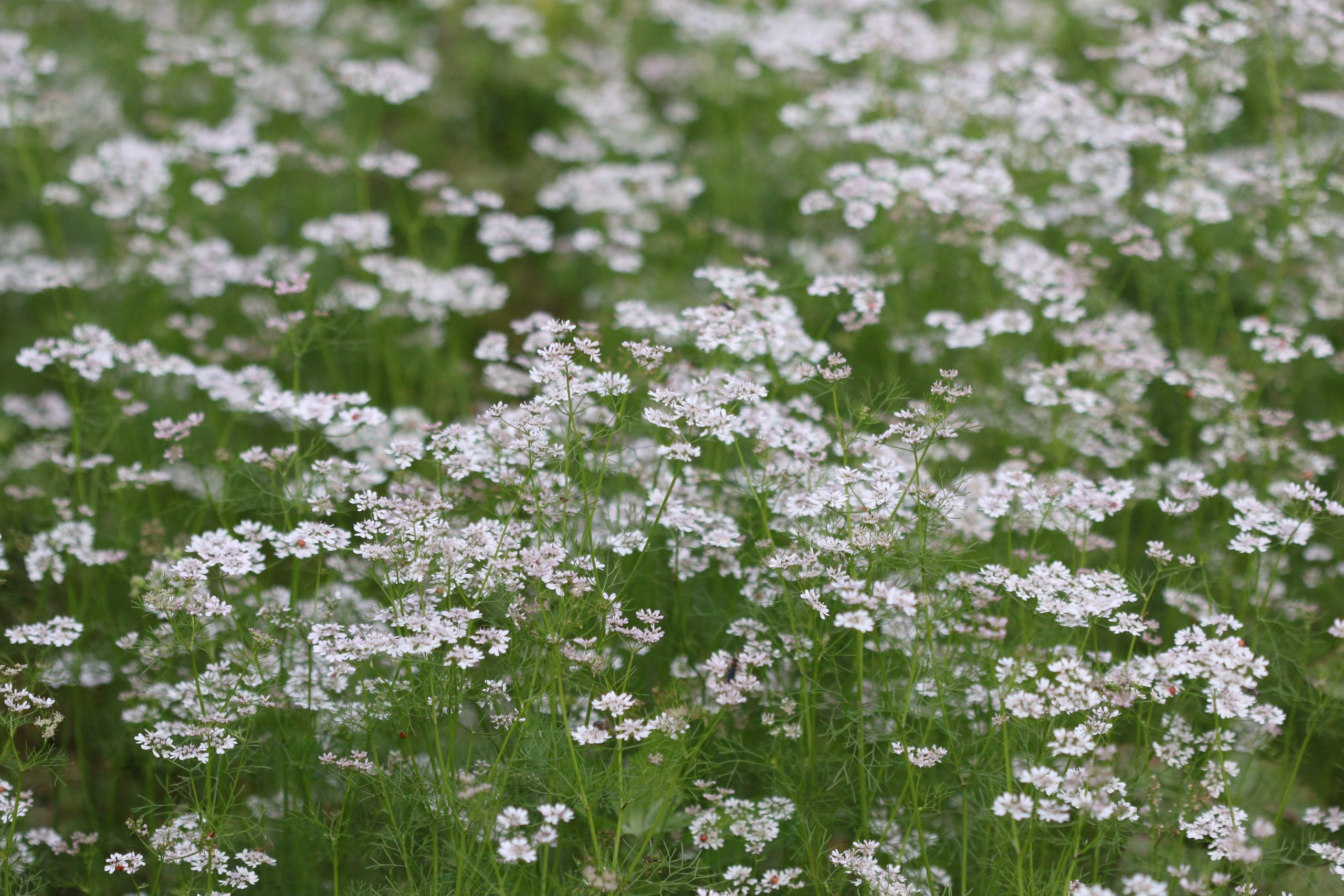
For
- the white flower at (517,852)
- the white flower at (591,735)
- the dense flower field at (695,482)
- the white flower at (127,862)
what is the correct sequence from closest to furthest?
the white flower at (517,852)
the white flower at (591,735)
the white flower at (127,862)
the dense flower field at (695,482)

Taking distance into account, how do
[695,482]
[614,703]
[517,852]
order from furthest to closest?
[695,482] < [614,703] < [517,852]

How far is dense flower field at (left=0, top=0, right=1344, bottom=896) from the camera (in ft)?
10.1

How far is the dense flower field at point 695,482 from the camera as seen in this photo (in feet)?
A: 10.1

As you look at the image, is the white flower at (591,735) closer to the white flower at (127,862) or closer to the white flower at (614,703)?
the white flower at (614,703)

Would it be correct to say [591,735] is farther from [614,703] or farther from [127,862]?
[127,862]

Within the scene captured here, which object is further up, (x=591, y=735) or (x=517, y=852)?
(x=591, y=735)

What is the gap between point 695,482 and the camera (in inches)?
151

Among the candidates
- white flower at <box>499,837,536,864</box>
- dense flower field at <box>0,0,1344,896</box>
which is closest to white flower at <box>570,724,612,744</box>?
dense flower field at <box>0,0,1344,896</box>

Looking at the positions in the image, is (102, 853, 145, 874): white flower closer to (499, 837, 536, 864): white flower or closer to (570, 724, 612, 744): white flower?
(499, 837, 536, 864): white flower

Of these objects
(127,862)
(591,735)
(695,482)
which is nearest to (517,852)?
(591,735)

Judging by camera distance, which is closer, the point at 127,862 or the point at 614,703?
the point at 614,703

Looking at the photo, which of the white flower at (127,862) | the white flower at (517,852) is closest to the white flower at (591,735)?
the white flower at (517,852)

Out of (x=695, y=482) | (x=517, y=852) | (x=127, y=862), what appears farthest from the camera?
(x=695, y=482)

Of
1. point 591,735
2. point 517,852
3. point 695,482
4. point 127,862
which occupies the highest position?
point 695,482
